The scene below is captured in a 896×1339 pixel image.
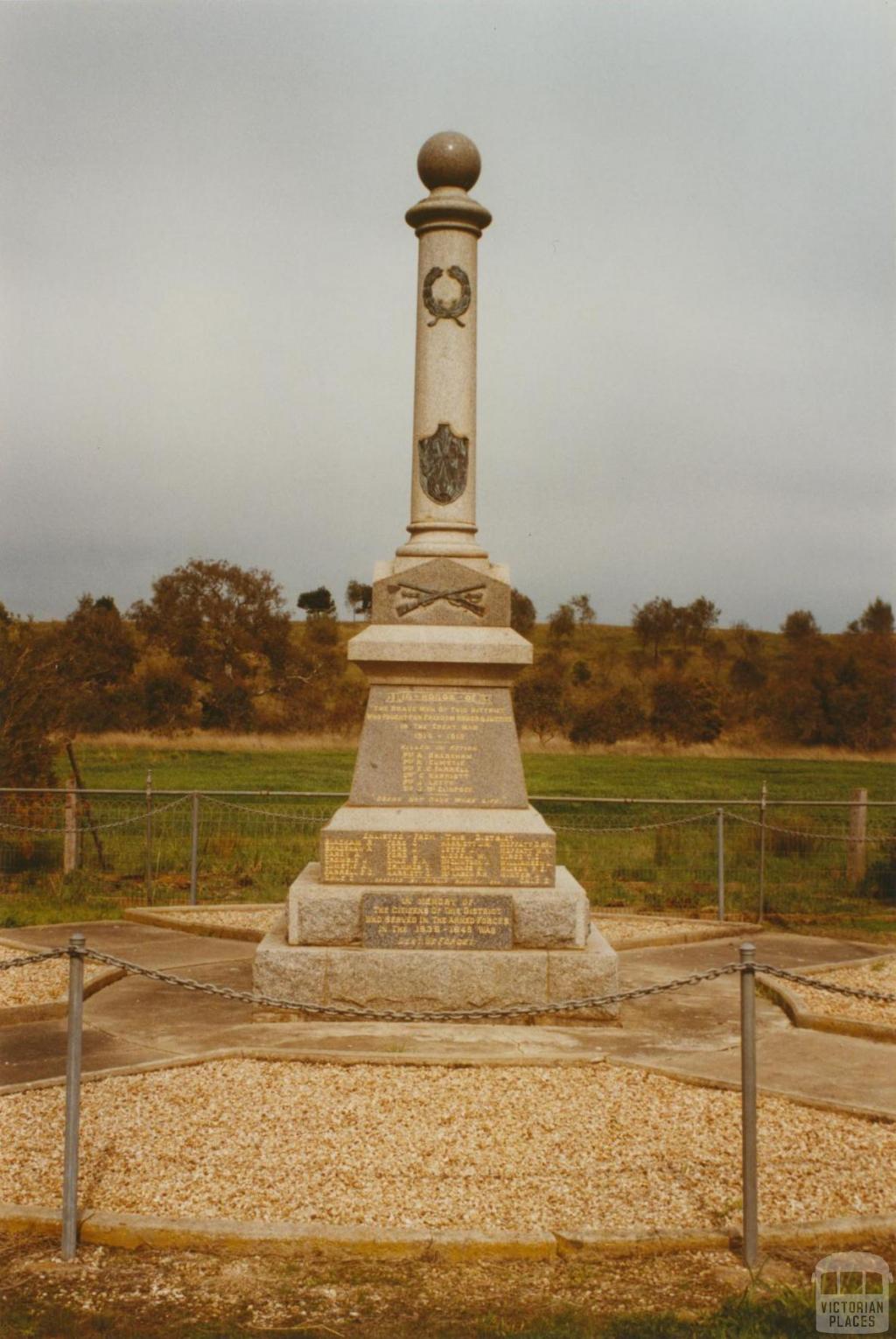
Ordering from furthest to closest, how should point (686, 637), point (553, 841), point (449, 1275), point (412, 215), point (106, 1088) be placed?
point (686, 637) → point (412, 215) → point (553, 841) → point (106, 1088) → point (449, 1275)

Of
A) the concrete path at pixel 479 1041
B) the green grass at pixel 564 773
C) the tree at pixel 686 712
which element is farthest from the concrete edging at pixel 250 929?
the tree at pixel 686 712

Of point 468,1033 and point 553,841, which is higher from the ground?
point 553,841

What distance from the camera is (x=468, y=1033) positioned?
7.12 metres

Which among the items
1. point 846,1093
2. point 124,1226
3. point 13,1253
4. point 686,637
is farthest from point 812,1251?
point 686,637

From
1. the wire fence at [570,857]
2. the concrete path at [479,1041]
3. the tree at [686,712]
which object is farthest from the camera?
the tree at [686,712]

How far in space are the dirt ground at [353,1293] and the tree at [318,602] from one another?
4342 cm

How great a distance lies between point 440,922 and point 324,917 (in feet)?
2.33

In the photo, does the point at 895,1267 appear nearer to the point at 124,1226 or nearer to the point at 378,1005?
the point at 124,1226

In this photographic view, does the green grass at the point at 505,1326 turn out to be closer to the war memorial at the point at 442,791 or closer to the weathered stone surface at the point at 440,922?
the war memorial at the point at 442,791

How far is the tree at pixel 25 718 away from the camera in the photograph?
44.6 feet

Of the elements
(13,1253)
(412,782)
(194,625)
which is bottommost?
(13,1253)

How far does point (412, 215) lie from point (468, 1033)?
555 centimetres

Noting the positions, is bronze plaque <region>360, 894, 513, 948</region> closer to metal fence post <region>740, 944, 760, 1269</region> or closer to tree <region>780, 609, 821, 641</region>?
metal fence post <region>740, 944, 760, 1269</region>

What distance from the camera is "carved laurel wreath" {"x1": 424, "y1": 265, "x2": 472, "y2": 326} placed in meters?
8.64
